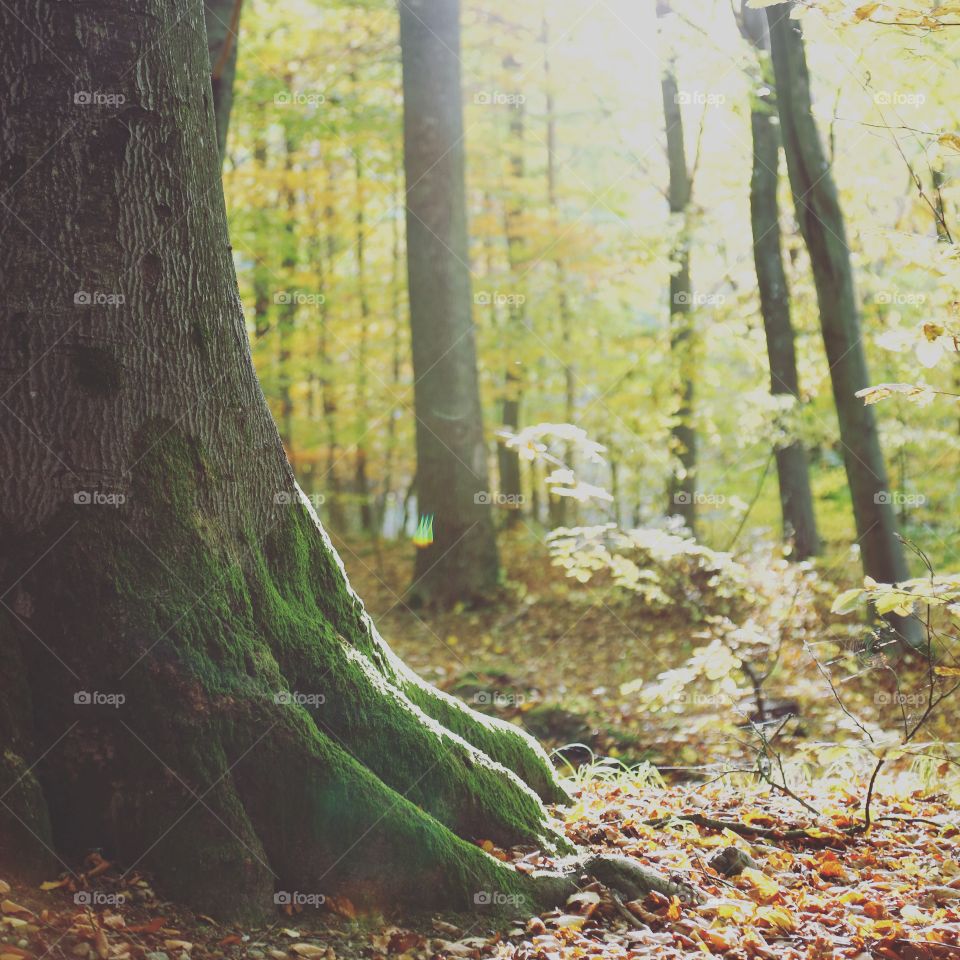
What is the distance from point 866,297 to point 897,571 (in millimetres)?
5842

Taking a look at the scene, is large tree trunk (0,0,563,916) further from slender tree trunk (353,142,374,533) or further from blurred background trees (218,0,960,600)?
slender tree trunk (353,142,374,533)

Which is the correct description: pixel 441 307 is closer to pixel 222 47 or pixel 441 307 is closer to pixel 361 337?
pixel 222 47

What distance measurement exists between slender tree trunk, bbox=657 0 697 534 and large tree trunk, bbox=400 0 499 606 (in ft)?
8.29

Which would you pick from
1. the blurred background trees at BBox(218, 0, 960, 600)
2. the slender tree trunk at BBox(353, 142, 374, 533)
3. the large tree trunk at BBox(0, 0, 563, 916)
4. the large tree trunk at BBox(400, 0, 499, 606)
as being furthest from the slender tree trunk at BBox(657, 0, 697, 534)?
the large tree trunk at BBox(0, 0, 563, 916)

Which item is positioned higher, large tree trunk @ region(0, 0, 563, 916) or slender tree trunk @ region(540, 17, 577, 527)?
slender tree trunk @ region(540, 17, 577, 527)

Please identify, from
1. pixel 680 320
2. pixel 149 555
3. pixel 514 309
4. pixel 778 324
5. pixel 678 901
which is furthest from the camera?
pixel 514 309

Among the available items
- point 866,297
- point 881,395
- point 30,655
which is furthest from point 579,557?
point 866,297

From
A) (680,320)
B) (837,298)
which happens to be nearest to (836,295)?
(837,298)

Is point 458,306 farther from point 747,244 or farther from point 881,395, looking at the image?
point 881,395

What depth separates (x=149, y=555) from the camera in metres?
3.05

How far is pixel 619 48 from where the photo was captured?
12914 millimetres

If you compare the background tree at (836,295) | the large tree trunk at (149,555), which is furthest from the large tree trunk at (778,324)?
the large tree trunk at (149,555)

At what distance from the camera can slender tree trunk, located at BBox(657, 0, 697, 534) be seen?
1087 cm

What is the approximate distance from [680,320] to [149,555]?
8.65 metres
